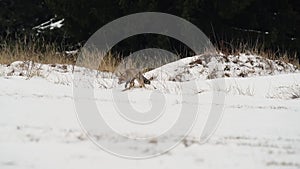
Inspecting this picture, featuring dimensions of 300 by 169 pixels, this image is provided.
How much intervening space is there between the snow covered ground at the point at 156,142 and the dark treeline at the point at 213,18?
497 cm

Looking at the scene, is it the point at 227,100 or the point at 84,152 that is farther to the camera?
the point at 227,100

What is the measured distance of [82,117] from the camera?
149 inches

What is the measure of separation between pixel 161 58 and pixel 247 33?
277 centimetres

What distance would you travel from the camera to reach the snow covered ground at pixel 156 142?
2.59 meters

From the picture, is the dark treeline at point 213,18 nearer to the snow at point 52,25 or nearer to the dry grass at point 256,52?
the dry grass at point 256,52

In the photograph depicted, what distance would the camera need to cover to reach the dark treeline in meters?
11.6

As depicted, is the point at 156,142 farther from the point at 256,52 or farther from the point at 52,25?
the point at 52,25

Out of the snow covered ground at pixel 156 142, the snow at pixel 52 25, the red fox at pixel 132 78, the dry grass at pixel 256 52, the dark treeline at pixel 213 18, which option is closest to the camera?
the snow covered ground at pixel 156 142

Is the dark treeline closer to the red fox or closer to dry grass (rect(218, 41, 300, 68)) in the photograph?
dry grass (rect(218, 41, 300, 68))

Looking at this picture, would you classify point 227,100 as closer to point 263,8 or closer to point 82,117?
point 82,117

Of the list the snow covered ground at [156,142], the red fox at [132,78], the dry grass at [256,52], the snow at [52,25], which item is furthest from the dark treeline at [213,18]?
the snow covered ground at [156,142]

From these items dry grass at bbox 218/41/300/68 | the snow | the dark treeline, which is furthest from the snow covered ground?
the snow

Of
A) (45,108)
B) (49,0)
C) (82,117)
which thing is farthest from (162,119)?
(49,0)

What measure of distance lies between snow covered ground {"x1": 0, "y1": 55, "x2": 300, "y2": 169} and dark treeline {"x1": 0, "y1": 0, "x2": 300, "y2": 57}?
4.97m
